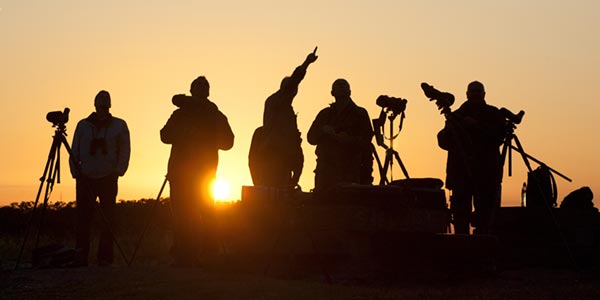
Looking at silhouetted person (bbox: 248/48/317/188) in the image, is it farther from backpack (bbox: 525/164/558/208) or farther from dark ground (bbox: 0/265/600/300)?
backpack (bbox: 525/164/558/208)

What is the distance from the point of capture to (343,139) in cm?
1324

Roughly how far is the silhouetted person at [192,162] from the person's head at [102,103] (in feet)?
4.06

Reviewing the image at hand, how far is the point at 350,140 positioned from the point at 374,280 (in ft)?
9.17

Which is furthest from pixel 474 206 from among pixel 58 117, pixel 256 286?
pixel 58 117

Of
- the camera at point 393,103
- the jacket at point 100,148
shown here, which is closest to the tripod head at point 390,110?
the camera at point 393,103

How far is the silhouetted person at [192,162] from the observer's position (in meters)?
13.2

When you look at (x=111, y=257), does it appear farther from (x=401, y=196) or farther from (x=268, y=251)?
(x=401, y=196)

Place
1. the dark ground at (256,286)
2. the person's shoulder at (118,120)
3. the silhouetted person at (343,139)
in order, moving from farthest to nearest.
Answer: the person's shoulder at (118,120) < the silhouetted person at (343,139) < the dark ground at (256,286)

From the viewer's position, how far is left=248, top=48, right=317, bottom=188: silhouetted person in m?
13.2

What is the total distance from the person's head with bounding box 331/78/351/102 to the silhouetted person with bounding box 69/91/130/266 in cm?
312

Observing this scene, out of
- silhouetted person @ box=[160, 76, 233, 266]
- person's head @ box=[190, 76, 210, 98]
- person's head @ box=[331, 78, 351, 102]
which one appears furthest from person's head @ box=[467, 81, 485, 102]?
person's head @ box=[190, 76, 210, 98]

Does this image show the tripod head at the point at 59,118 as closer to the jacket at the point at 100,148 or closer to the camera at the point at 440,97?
the jacket at the point at 100,148

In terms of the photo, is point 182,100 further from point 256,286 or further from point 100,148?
point 256,286

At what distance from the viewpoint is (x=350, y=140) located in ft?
43.6
